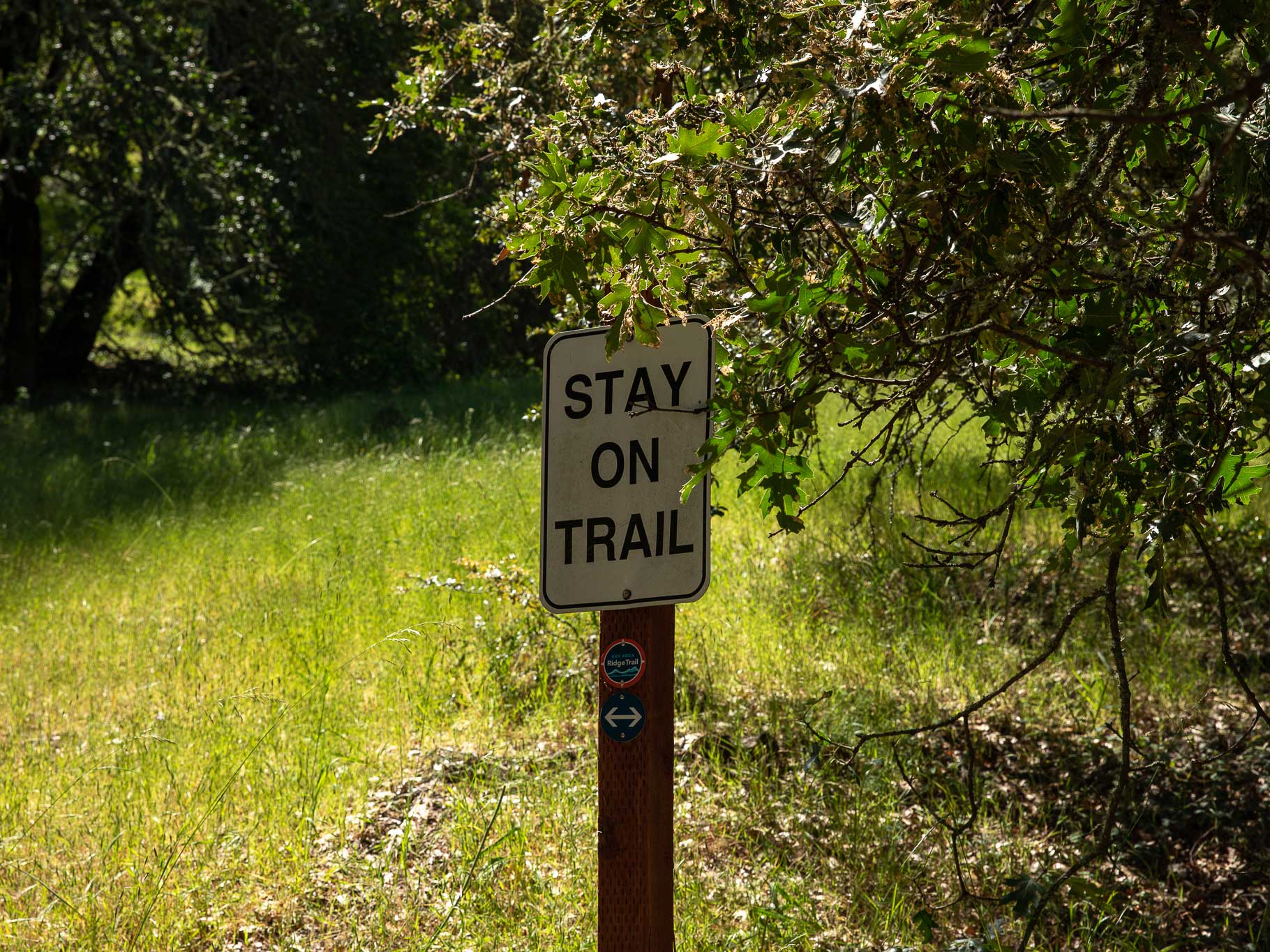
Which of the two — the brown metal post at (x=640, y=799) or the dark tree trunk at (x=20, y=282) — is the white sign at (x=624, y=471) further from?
the dark tree trunk at (x=20, y=282)

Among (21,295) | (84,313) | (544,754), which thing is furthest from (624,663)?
(84,313)

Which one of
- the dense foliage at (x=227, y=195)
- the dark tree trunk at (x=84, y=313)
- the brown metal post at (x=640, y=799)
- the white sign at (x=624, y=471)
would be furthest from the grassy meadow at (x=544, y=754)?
the dark tree trunk at (x=84, y=313)

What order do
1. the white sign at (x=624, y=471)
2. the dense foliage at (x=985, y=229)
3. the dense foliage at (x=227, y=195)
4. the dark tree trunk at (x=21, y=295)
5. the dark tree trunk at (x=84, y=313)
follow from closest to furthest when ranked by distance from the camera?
the dense foliage at (x=985, y=229) → the white sign at (x=624, y=471) → the dense foliage at (x=227, y=195) → the dark tree trunk at (x=84, y=313) → the dark tree trunk at (x=21, y=295)

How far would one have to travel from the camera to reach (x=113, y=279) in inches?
615

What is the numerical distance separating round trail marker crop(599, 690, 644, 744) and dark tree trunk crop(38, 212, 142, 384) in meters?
13.9

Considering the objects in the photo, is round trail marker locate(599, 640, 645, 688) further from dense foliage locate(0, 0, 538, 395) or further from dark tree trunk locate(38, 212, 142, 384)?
dark tree trunk locate(38, 212, 142, 384)

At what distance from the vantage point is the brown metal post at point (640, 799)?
2395 millimetres

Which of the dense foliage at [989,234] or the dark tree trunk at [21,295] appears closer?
the dense foliage at [989,234]

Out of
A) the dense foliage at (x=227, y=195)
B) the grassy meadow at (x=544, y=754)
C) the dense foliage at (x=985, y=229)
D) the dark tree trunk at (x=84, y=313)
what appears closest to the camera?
the dense foliage at (x=985, y=229)

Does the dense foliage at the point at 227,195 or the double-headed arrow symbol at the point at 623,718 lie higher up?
the dense foliage at the point at 227,195

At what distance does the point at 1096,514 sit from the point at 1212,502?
30cm

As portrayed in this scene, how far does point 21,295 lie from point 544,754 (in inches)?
539

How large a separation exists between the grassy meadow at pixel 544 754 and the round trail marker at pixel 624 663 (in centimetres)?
73

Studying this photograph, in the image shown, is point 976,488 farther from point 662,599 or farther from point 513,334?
point 513,334
